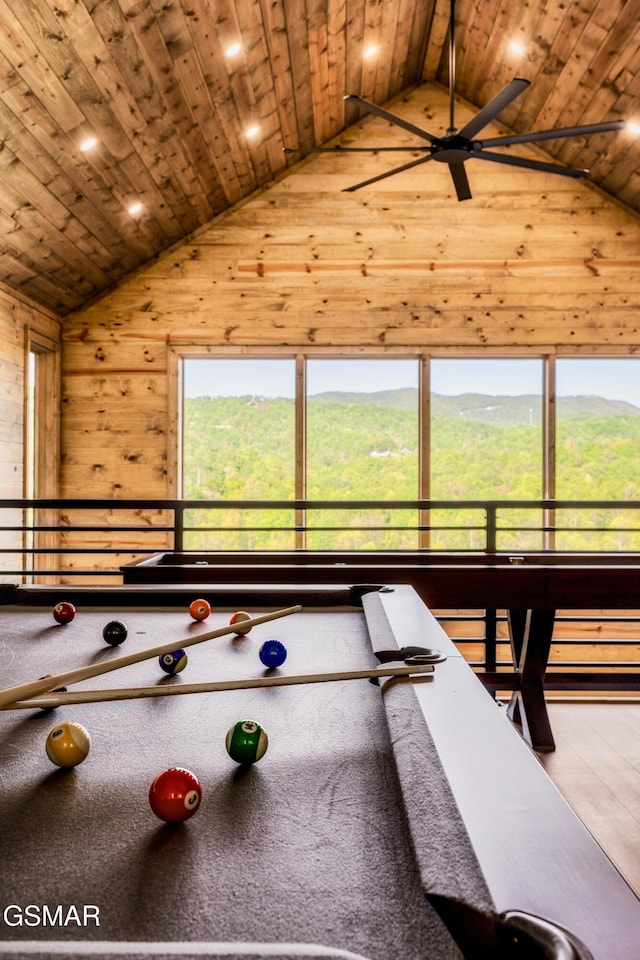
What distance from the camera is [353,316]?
5.81m

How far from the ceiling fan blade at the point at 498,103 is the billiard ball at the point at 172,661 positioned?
8.98 ft

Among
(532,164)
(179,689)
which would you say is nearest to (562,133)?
(532,164)

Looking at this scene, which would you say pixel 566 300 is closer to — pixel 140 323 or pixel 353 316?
pixel 353 316

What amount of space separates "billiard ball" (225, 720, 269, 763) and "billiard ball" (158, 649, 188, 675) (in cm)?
49

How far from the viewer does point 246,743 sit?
35.5 inches

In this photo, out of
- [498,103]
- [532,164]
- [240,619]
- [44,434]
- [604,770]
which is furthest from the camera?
[44,434]

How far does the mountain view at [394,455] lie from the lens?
5.86m

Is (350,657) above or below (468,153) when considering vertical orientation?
below

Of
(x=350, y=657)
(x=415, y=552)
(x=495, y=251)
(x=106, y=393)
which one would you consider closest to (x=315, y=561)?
(x=415, y=552)

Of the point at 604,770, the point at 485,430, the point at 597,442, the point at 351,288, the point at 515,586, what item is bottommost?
the point at 604,770

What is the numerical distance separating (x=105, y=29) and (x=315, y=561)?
284 cm

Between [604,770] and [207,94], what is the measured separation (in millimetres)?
4411

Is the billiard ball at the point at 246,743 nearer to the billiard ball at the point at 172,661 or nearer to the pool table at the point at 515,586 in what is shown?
the billiard ball at the point at 172,661

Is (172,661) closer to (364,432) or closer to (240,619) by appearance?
(240,619)
